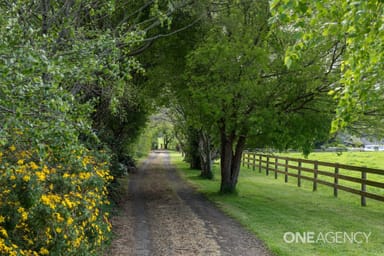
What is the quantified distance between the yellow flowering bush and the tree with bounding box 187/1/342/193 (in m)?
6.00

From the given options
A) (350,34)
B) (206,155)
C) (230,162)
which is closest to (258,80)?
(230,162)

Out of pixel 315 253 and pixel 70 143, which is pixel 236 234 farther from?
pixel 70 143

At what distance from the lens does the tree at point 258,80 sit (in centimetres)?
1064

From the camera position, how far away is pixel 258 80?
11.0 metres

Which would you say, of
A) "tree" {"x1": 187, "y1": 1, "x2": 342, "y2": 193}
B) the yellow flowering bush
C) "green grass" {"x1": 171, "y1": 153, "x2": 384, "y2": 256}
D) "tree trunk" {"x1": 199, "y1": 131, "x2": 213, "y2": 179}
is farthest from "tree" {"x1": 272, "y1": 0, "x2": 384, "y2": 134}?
"tree trunk" {"x1": 199, "y1": 131, "x2": 213, "y2": 179}

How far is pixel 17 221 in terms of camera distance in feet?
14.6

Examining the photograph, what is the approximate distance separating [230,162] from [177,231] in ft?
19.9

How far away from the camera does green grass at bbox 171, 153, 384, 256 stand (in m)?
7.26

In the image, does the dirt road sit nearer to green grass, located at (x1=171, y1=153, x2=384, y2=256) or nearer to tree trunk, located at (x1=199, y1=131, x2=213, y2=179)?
green grass, located at (x1=171, y1=153, x2=384, y2=256)

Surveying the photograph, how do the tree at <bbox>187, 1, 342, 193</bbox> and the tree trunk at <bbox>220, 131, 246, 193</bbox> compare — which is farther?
the tree trunk at <bbox>220, 131, 246, 193</bbox>

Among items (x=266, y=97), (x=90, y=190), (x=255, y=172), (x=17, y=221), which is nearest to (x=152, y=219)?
(x=90, y=190)

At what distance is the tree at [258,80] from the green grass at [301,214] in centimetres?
195

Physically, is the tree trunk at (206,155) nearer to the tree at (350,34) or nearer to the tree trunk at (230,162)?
the tree trunk at (230,162)

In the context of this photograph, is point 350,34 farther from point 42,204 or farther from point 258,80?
point 258,80
